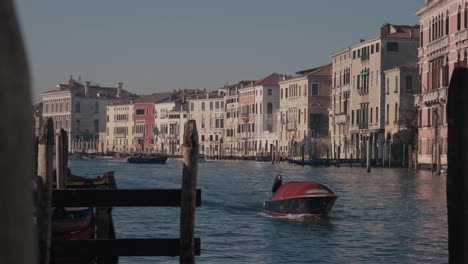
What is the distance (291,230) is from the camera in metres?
16.6

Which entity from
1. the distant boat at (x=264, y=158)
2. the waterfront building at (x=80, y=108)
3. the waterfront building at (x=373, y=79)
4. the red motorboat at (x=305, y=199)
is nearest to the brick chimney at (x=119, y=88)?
the waterfront building at (x=80, y=108)

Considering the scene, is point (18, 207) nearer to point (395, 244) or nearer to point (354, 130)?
point (395, 244)

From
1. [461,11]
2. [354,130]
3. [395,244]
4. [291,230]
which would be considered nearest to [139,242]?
[395,244]

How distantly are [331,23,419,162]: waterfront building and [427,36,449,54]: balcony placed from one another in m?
14.5

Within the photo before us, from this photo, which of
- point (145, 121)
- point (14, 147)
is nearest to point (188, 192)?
point (14, 147)

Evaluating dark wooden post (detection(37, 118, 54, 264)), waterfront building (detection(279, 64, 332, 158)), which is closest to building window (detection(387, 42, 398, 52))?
waterfront building (detection(279, 64, 332, 158))

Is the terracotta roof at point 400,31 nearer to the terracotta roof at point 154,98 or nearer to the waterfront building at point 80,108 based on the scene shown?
the terracotta roof at point 154,98

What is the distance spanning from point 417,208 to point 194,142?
694 inches

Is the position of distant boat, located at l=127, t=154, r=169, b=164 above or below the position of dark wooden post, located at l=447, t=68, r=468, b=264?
below

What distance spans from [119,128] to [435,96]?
274 ft

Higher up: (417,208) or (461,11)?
(461,11)

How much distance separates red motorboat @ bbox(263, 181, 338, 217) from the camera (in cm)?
1864

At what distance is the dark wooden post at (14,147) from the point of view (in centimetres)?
80

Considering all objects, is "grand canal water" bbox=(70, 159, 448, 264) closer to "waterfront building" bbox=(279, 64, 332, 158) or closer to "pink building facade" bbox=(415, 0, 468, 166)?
"pink building facade" bbox=(415, 0, 468, 166)
